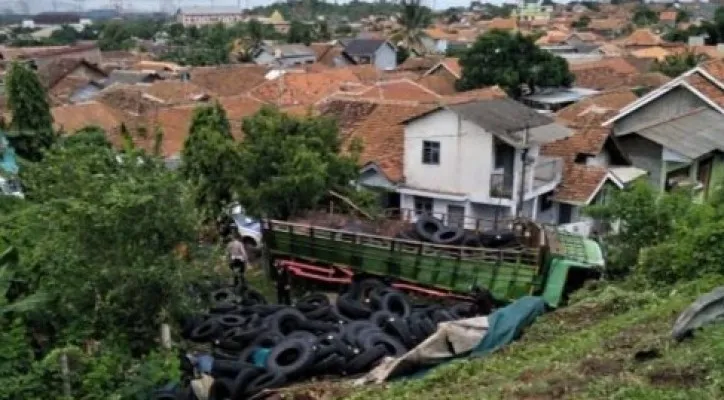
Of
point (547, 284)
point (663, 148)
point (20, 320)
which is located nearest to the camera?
point (20, 320)

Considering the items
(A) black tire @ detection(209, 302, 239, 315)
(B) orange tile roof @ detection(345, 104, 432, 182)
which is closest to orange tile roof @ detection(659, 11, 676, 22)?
(B) orange tile roof @ detection(345, 104, 432, 182)

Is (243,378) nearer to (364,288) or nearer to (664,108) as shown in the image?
(364,288)

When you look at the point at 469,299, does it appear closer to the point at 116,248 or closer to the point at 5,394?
the point at 116,248

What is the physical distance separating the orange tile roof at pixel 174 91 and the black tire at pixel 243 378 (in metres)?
32.3

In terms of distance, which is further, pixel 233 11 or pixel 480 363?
pixel 233 11

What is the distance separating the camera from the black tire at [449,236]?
16.9m

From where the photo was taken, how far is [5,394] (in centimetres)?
1006

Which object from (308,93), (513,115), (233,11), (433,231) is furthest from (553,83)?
(233,11)

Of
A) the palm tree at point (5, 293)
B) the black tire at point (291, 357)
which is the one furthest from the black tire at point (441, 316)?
the palm tree at point (5, 293)

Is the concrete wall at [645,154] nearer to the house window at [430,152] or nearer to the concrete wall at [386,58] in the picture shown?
the house window at [430,152]

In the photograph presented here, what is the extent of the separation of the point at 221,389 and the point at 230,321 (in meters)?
2.58

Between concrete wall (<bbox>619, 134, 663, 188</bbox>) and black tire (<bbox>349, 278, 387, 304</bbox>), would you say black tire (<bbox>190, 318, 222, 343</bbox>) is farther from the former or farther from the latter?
concrete wall (<bbox>619, 134, 663, 188</bbox>)

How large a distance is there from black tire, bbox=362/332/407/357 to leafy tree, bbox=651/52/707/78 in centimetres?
3884

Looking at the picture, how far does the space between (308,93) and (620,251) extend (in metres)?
28.1
